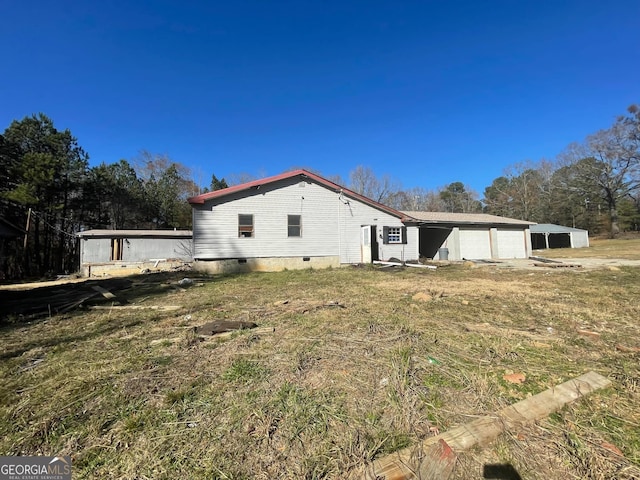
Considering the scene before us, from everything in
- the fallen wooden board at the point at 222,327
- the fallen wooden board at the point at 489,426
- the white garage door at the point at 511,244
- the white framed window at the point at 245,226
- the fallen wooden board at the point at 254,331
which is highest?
the white framed window at the point at 245,226

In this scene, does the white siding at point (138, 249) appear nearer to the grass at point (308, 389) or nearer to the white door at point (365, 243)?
the white door at point (365, 243)

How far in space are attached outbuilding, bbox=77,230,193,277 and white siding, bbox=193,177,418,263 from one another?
719cm

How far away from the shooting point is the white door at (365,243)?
1472 cm

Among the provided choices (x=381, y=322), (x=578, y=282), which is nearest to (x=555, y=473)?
(x=381, y=322)

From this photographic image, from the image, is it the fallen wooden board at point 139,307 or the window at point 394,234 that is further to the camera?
the window at point 394,234

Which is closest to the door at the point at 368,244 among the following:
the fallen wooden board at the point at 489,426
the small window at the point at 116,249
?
the fallen wooden board at the point at 489,426

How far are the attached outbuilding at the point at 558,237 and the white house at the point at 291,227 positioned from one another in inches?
942

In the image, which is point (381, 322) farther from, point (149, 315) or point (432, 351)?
point (149, 315)

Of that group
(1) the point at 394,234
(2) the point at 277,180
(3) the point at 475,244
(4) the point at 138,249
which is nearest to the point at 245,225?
(2) the point at 277,180

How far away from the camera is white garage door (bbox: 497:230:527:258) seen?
1878 cm

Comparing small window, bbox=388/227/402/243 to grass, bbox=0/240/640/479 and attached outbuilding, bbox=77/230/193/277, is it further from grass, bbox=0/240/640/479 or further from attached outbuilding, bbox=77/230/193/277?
attached outbuilding, bbox=77/230/193/277

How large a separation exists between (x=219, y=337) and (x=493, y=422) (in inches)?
133

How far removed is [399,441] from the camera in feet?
6.34

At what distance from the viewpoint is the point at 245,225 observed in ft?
43.2
